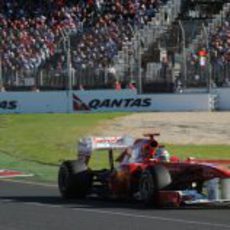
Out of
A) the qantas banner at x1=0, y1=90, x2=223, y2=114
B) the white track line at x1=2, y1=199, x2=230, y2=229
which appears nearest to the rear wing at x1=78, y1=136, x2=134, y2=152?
the white track line at x1=2, y1=199, x2=230, y2=229

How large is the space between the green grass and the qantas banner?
254 centimetres

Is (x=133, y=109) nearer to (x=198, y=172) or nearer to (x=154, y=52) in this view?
(x=154, y=52)

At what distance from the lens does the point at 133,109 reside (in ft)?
124

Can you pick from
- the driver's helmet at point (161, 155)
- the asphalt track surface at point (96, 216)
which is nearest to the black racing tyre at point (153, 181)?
the asphalt track surface at point (96, 216)

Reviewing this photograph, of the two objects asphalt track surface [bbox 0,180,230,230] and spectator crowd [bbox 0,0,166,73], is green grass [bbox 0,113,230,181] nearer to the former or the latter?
spectator crowd [bbox 0,0,166,73]

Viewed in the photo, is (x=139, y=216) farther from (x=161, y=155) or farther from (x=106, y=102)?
(x=106, y=102)

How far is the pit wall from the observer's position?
37312 mm

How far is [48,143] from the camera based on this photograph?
86.8 ft

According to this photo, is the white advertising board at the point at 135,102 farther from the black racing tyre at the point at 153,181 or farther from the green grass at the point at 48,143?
the black racing tyre at the point at 153,181

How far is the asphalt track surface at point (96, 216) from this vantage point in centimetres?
1073

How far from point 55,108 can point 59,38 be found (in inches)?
121

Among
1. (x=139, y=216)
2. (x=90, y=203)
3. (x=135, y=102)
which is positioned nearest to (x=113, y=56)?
(x=135, y=102)

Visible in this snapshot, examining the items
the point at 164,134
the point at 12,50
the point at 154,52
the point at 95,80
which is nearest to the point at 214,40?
the point at 154,52

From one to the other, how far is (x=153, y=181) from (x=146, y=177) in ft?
0.91
